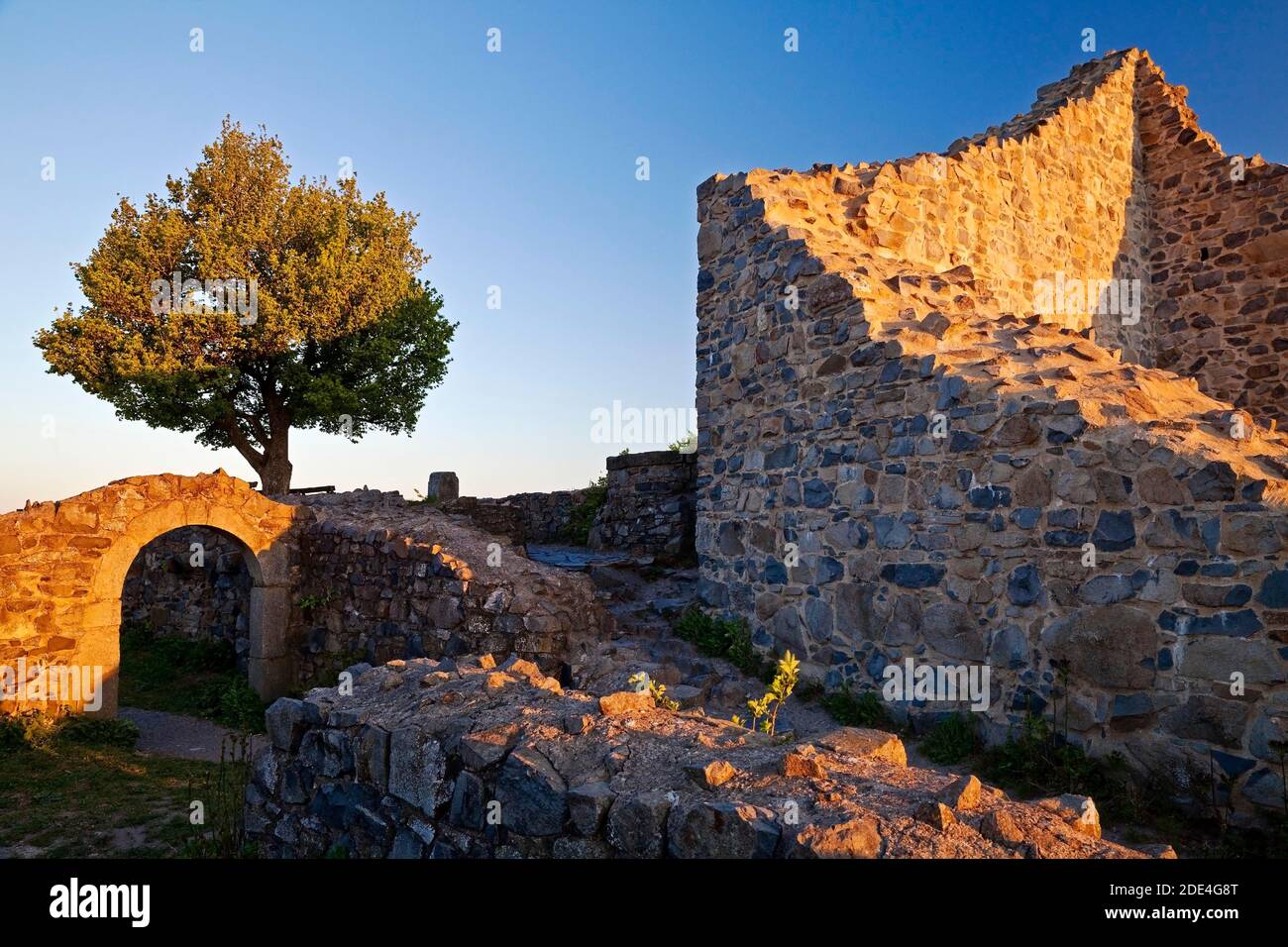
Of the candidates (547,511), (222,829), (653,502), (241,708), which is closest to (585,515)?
(547,511)

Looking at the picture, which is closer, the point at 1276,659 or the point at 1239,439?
the point at 1276,659

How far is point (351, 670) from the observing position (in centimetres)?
575

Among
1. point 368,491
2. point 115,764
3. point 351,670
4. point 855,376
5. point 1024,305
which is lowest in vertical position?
point 115,764

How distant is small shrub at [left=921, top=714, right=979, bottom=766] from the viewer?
643cm

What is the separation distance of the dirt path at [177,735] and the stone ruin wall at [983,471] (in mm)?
6093

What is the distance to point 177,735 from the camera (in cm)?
994

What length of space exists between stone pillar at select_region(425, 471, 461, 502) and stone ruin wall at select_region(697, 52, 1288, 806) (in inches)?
268

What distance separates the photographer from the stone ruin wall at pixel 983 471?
5305mm

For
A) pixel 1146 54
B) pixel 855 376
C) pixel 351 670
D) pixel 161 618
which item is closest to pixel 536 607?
pixel 351 670

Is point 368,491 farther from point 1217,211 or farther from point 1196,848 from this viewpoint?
point 1217,211

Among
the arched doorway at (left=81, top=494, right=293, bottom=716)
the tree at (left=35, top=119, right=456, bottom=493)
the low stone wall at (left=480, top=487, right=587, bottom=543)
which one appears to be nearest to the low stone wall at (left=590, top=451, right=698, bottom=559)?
the low stone wall at (left=480, top=487, right=587, bottom=543)

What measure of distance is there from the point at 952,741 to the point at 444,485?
1093 cm
